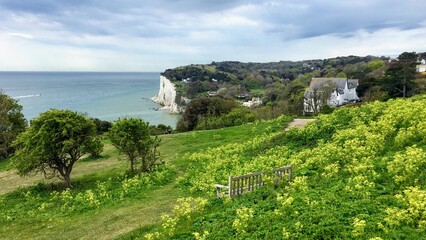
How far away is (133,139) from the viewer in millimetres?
20688

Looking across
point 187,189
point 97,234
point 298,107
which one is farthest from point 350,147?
point 298,107

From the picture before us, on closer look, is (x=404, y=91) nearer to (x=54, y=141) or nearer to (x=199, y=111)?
(x=199, y=111)

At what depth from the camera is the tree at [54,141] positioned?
733 inches

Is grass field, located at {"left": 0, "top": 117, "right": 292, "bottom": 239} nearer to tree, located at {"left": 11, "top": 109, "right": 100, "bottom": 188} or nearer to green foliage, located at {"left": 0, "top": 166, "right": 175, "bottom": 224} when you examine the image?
green foliage, located at {"left": 0, "top": 166, "right": 175, "bottom": 224}

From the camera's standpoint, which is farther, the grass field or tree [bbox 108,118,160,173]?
tree [bbox 108,118,160,173]

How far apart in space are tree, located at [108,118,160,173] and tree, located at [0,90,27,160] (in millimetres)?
18501

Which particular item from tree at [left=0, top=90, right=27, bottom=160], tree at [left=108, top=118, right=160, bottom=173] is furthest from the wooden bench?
tree at [left=0, top=90, right=27, bottom=160]

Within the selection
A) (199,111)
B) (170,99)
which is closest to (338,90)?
(199,111)

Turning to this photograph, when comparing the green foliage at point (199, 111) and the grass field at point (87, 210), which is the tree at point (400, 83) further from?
the grass field at point (87, 210)

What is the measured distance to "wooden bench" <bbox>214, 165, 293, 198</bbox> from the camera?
12.1 metres

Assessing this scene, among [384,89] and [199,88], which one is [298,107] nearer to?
[384,89]

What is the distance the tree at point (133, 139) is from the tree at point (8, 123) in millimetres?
18501

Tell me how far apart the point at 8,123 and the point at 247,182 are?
30.6 m

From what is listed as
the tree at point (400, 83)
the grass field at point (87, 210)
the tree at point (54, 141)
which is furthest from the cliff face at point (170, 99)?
the tree at point (54, 141)
